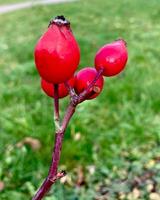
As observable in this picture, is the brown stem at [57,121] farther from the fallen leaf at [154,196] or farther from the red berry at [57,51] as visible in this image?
the fallen leaf at [154,196]

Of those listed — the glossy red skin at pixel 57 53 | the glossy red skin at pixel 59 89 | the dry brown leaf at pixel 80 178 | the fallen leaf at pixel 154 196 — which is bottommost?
the fallen leaf at pixel 154 196

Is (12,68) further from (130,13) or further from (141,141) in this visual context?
(130,13)

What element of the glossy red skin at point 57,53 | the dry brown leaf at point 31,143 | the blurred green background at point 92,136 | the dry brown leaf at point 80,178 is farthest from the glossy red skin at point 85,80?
the dry brown leaf at point 31,143

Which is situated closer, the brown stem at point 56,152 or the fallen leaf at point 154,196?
the brown stem at point 56,152

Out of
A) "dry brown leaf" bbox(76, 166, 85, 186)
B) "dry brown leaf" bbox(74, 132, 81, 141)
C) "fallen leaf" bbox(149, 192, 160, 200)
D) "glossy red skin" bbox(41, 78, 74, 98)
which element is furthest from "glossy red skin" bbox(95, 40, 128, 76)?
"dry brown leaf" bbox(74, 132, 81, 141)

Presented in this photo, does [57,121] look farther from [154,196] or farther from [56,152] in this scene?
[154,196]

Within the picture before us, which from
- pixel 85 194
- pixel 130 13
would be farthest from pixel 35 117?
pixel 130 13
